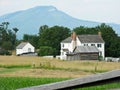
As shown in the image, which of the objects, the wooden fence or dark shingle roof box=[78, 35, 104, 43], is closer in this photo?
the wooden fence

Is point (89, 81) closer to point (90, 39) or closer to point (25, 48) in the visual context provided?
point (90, 39)

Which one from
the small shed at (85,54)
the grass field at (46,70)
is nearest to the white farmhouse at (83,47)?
the small shed at (85,54)

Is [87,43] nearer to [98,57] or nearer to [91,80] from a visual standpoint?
[98,57]

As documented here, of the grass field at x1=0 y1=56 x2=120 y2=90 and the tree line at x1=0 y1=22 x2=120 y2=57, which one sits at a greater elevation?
the tree line at x1=0 y1=22 x2=120 y2=57

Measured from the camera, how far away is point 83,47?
348 feet

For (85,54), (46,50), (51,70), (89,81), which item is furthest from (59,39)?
(89,81)

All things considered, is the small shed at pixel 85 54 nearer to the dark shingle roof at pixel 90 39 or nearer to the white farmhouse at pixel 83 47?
the white farmhouse at pixel 83 47

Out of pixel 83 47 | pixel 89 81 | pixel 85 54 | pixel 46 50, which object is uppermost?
pixel 89 81

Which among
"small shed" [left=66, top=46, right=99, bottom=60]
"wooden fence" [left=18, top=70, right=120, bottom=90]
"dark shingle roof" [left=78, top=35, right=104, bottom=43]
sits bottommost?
"small shed" [left=66, top=46, right=99, bottom=60]

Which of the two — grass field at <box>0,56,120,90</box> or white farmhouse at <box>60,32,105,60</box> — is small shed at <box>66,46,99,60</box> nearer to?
white farmhouse at <box>60,32,105,60</box>

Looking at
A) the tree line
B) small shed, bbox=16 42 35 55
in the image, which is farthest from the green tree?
small shed, bbox=16 42 35 55

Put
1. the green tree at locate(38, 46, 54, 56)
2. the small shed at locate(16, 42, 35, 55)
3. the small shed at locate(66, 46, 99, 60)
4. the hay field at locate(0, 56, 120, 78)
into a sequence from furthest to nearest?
the small shed at locate(16, 42, 35, 55) → the green tree at locate(38, 46, 54, 56) → the small shed at locate(66, 46, 99, 60) → the hay field at locate(0, 56, 120, 78)

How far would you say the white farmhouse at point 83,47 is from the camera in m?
103

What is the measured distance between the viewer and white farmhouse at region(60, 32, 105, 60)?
339 ft
